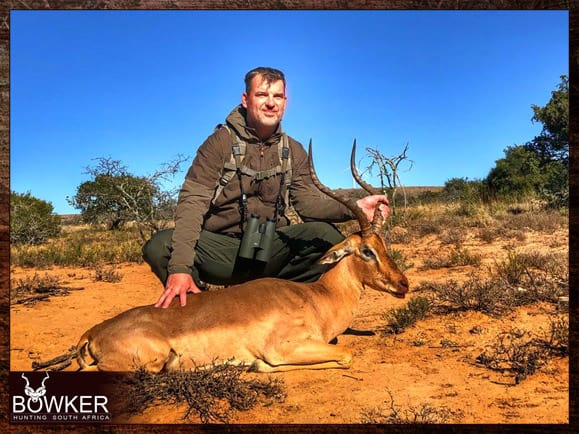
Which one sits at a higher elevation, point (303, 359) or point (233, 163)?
point (233, 163)

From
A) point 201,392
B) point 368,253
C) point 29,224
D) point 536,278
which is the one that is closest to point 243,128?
point 368,253

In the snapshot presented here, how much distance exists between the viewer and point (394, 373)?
406cm

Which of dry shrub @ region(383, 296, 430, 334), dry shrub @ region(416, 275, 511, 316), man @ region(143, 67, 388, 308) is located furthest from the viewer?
dry shrub @ region(416, 275, 511, 316)

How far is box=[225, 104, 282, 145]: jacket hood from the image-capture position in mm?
5305

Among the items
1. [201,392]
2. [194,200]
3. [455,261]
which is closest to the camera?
[201,392]

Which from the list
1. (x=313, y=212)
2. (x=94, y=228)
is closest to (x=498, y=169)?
(x=94, y=228)

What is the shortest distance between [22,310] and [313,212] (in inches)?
166

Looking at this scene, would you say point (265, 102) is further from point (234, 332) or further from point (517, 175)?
point (517, 175)

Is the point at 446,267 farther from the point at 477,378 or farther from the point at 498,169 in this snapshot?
the point at 498,169

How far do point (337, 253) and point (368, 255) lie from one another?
0.97ft

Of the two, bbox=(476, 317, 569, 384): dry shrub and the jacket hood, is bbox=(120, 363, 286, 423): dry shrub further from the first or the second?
the jacket hood

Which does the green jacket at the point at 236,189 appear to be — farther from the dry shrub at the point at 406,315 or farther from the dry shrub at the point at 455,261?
the dry shrub at the point at 455,261

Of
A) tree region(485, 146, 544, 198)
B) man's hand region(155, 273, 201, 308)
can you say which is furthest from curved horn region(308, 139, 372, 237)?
tree region(485, 146, 544, 198)

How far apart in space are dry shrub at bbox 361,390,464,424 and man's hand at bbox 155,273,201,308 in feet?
6.08
